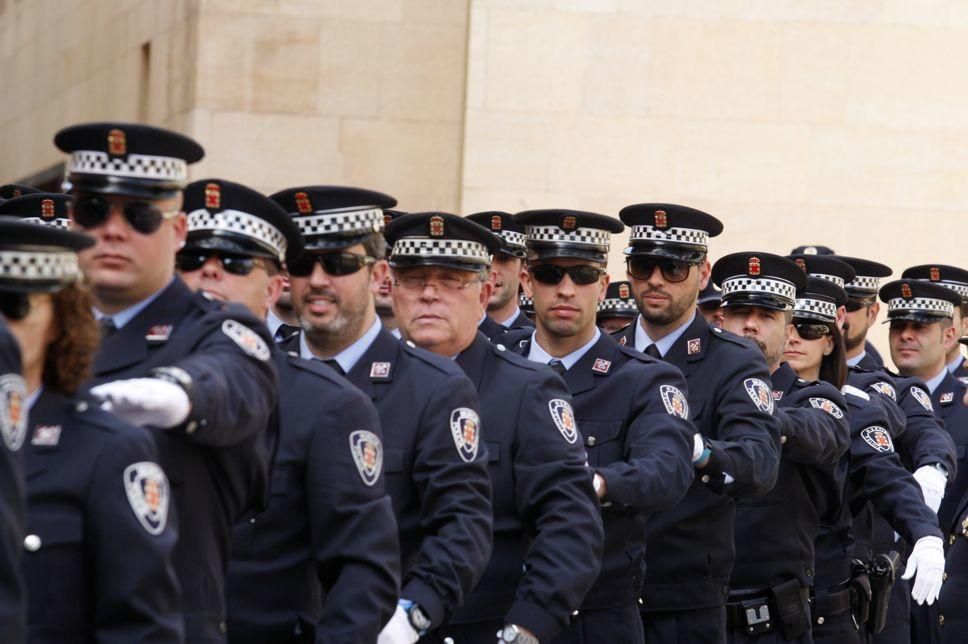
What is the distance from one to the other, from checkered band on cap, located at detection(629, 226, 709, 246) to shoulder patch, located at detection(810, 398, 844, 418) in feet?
3.00

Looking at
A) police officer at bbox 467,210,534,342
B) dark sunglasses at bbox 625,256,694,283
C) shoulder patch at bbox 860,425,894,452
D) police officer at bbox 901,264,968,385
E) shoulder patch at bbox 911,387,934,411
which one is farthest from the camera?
police officer at bbox 901,264,968,385

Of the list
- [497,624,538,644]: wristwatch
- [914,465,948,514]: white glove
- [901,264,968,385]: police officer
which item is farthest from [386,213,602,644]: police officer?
[901,264,968,385]: police officer

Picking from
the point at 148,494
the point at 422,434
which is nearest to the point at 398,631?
the point at 422,434

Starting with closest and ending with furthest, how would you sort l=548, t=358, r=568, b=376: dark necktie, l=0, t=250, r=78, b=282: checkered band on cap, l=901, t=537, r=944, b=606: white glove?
1. l=0, t=250, r=78, b=282: checkered band on cap
2. l=548, t=358, r=568, b=376: dark necktie
3. l=901, t=537, r=944, b=606: white glove

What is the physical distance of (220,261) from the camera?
17.6 feet

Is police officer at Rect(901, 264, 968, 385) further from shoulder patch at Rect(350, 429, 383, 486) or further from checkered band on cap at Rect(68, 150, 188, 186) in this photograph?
checkered band on cap at Rect(68, 150, 188, 186)

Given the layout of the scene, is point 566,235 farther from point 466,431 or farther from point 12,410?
point 12,410

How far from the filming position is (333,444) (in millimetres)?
5297

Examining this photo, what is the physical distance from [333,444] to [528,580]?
1.19 meters

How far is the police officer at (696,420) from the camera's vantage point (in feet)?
25.2

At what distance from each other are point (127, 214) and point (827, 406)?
464 cm

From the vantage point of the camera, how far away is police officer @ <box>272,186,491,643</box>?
18.6ft

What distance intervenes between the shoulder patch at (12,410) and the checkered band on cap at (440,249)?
9.91 feet

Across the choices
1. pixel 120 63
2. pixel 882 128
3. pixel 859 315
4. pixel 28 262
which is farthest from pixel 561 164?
pixel 28 262
